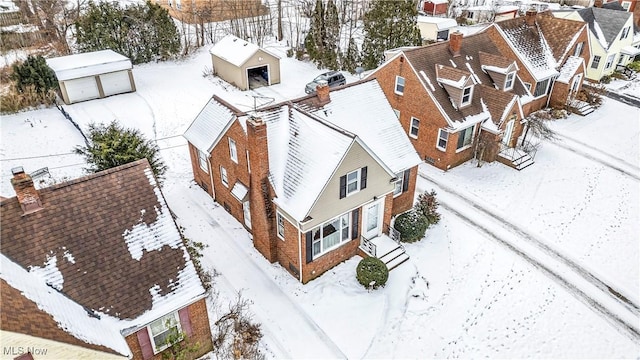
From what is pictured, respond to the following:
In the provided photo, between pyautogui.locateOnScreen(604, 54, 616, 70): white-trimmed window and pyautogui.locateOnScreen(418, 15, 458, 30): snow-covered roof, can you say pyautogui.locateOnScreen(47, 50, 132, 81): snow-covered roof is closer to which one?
pyautogui.locateOnScreen(418, 15, 458, 30): snow-covered roof

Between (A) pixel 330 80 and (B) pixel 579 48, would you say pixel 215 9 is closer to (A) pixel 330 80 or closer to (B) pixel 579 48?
(A) pixel 330 80

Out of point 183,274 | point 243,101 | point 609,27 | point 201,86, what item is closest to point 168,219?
point 183,274

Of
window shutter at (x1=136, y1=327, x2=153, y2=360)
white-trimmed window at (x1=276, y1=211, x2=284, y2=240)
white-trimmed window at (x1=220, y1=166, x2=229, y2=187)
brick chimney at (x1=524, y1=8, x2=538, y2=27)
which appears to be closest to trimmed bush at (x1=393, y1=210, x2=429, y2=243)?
white-trimmed window at (x1=276, y1=211, x2=284, y2=240)

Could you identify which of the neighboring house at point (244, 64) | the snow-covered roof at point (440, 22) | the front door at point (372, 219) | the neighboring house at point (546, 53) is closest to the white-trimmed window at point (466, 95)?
the neighboring house at point (546, 53)

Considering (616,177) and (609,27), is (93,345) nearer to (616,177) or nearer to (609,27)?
(616,177)

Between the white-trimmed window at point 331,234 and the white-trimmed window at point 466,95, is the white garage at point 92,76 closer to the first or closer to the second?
the white-trimmed window at point 331,234
